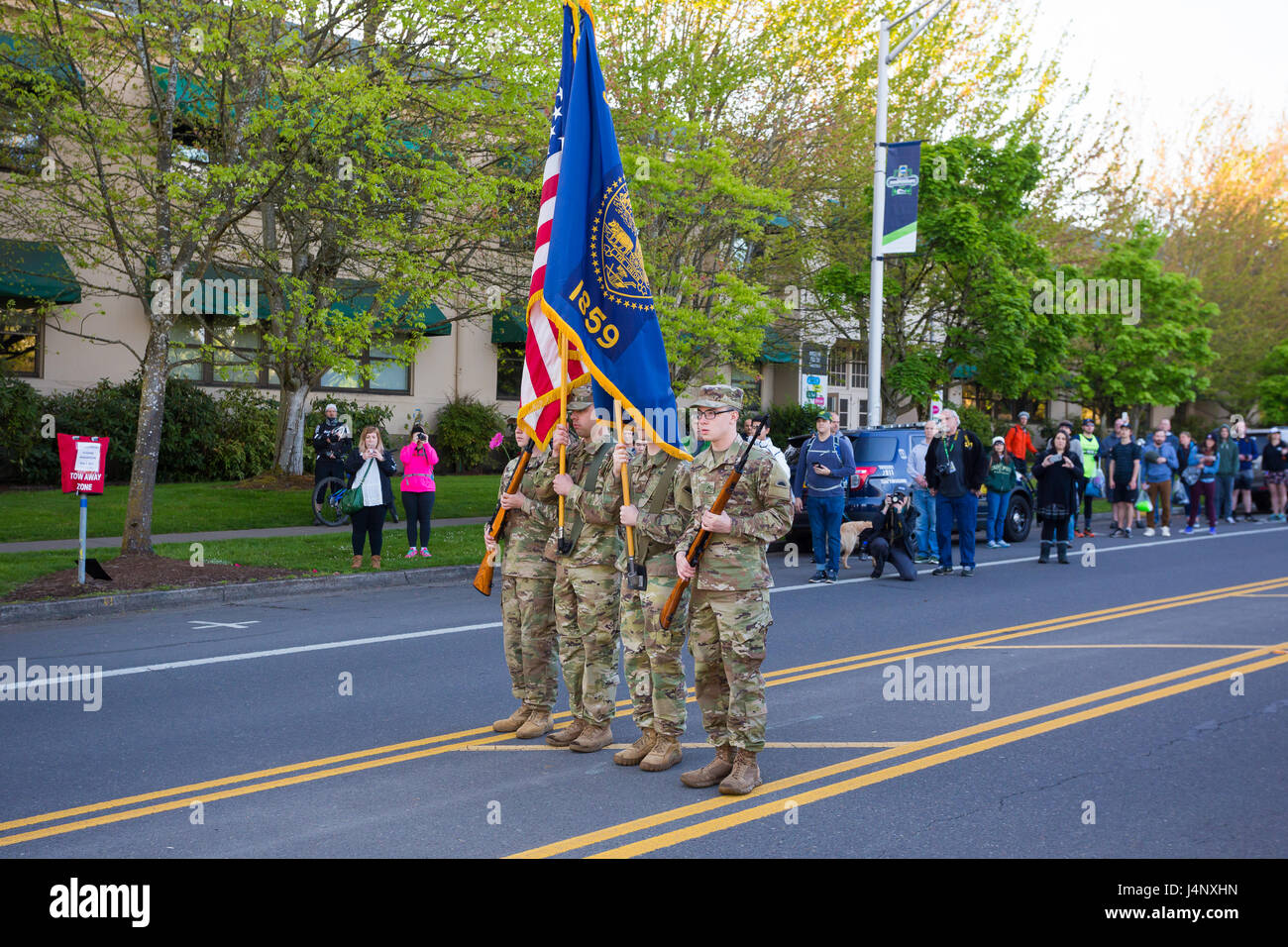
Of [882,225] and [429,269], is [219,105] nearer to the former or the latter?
[429,269]

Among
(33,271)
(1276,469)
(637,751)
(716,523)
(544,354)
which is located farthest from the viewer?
(1276,469)

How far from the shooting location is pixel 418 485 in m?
15.1

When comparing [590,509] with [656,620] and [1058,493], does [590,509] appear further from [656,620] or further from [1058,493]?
[1058,493]

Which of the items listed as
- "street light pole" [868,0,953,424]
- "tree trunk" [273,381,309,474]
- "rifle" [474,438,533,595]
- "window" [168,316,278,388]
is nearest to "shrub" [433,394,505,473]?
"window" [168,316,278,388]

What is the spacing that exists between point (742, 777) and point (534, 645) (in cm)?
163

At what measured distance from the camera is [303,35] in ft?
46.9

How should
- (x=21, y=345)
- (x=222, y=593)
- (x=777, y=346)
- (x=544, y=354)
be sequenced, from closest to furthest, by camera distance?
(x=544, y=354), (x=222, y=593), (x=21, y=345), (x=777, y=346)

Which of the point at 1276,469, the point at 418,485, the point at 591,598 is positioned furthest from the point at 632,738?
the point at 1276,469

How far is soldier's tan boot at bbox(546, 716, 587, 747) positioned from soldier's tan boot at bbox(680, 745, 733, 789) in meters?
0.86

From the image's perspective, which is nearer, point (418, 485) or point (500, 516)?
point (500, 516)

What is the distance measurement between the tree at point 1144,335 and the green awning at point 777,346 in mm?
7338

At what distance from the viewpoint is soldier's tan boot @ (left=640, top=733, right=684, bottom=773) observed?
20.1ft
